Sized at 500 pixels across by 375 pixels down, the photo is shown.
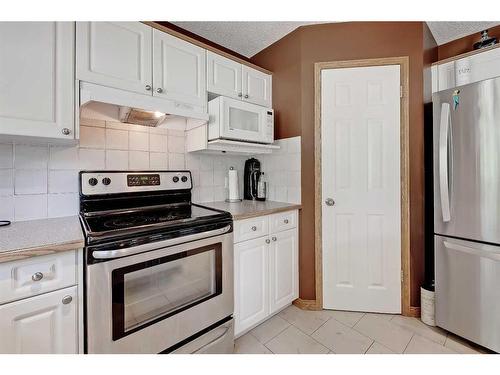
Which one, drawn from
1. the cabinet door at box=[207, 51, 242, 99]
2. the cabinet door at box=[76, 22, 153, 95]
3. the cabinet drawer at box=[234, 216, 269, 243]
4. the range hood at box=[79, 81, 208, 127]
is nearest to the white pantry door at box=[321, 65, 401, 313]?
the cabinet drawer at box=[234, 216, 269, 243]

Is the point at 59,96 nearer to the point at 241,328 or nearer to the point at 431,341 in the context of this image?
the point at 241,328

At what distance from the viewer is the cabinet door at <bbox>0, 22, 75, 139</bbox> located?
107cm

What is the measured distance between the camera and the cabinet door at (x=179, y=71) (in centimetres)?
153

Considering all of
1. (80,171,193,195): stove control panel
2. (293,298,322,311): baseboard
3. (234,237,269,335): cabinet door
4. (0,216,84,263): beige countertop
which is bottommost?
(293,298,322,311): baseboard

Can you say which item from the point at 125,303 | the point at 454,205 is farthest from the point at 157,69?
the point at 454,205

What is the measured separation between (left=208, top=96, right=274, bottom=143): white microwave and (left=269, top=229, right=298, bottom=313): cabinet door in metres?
0.81

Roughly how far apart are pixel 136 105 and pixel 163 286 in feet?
3.36

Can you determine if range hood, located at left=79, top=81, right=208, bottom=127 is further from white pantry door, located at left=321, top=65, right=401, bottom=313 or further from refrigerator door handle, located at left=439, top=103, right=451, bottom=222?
refrigerator door handle, located at left=439, top=103, right=451, bottom=222

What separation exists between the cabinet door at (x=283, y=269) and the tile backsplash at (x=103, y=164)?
0.40 metres

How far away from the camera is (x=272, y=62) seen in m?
2.26

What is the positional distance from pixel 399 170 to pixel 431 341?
3.91 feet

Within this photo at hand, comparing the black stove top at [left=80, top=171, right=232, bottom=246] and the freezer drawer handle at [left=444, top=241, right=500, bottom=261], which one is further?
the freezer drawer handle at [left=444, top=241, right=500, bottom=261]

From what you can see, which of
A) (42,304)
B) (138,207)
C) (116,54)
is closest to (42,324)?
(42,304)

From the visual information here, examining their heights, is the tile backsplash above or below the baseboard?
above
